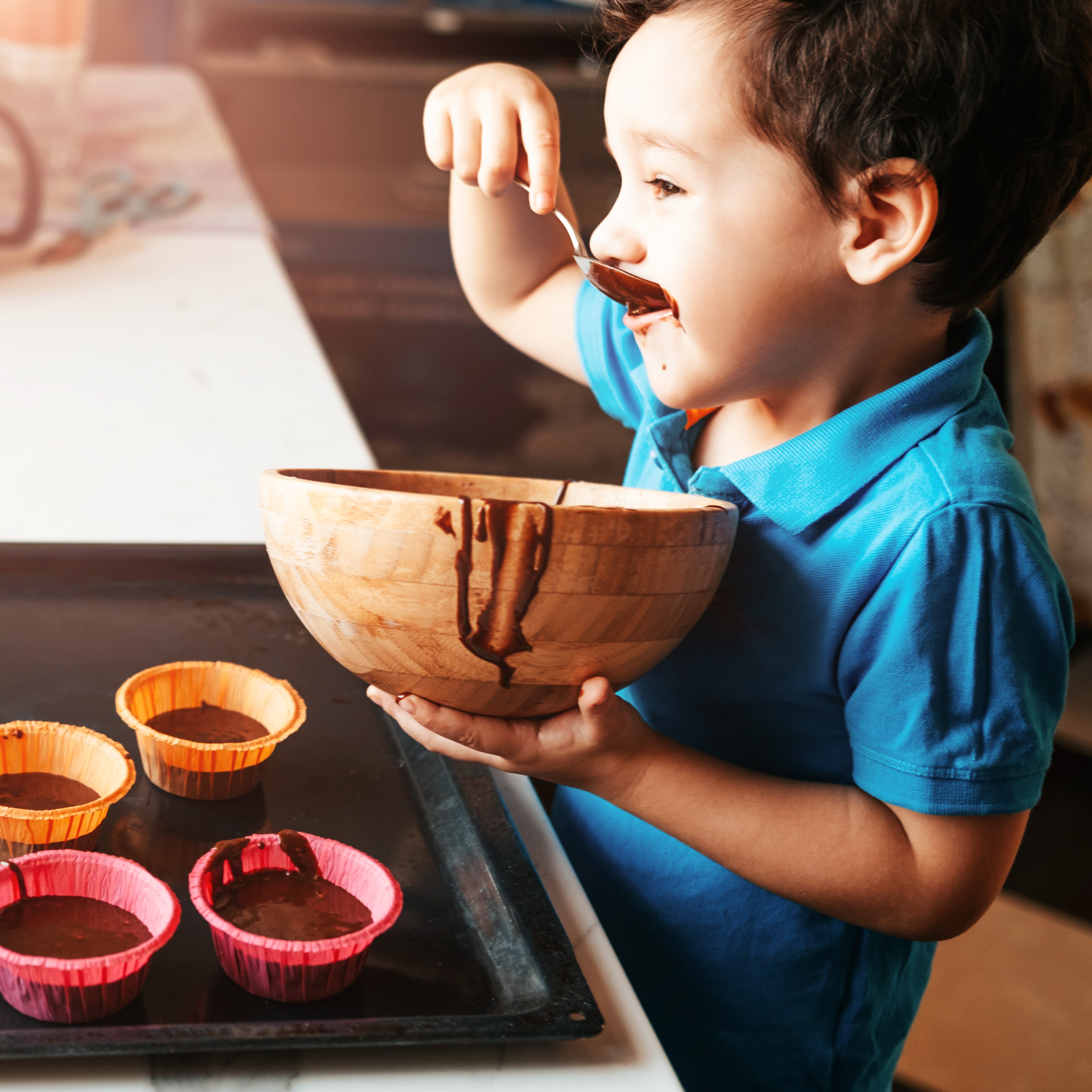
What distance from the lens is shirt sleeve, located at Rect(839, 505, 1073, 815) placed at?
0.60m

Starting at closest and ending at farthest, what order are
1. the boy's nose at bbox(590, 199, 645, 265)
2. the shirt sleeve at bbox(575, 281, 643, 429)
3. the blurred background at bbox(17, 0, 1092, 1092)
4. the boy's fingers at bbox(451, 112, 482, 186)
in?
the boy's nose at bbox(590, 199, 645, 265) → the boy's fingers at bbox(451, 112, 482, 186) → the shirt sleeve at bbox(575, 281, 643, 429) → the blurred background at bbox(17, 0, 1092, 1092)

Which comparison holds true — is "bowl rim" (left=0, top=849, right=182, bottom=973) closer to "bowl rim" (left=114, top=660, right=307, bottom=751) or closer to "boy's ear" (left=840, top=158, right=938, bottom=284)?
"bowl rim" (left=114, top=660, right=307, bottom=751)

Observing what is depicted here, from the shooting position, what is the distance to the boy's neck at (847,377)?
68 cm

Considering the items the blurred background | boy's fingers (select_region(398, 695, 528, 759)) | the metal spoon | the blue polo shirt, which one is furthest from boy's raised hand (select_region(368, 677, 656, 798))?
the blurred background

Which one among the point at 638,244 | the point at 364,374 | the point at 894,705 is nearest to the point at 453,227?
the point at 638,244

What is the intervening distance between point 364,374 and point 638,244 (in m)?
2.42

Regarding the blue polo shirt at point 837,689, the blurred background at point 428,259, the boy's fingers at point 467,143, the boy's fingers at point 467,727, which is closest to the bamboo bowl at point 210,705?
the boy's fingers at point 467,727

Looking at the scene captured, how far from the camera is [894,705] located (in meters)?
0.61

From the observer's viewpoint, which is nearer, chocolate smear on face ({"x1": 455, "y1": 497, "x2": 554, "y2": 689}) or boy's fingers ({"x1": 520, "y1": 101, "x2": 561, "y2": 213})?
chocolate smear on face ({"x1": 455, "y1": 497, "x2": 554, "y2": 689})

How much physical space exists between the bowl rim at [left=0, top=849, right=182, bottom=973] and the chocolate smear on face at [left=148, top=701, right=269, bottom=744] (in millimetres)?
97

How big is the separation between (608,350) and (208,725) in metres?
0.45

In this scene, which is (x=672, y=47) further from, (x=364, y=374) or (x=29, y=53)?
(x=364, y=374)

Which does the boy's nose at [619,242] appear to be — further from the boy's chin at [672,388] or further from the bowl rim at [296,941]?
the bowl rim at [296,941]

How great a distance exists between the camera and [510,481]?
71 centimetres
